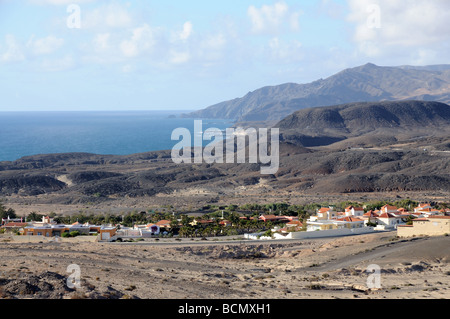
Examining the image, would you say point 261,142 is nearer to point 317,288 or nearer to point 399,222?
point 399,222

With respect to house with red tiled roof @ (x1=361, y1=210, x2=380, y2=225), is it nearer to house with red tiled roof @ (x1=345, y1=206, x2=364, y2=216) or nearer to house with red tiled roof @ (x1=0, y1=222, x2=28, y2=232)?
house with red tiled roof @ (x1=345, y1=206, x2=364, y2=216)

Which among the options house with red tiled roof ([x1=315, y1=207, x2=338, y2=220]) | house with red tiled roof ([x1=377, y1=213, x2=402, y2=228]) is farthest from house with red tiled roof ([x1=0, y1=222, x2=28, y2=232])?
house with red tiled roof ([x1=377, y1=213, x2=402, y2=228])

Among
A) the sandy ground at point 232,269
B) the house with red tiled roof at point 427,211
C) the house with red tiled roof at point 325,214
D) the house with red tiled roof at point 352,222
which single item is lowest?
the sandy ground at point 232,269

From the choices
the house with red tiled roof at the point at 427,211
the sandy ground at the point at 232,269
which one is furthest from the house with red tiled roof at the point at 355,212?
the sandy ground at the point at 232,269

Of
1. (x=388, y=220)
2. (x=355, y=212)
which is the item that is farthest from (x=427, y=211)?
(x=355, y=212)

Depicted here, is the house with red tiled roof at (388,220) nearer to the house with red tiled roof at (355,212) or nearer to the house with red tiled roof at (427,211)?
the house with red tiled roof at (427,211)
